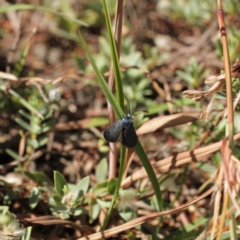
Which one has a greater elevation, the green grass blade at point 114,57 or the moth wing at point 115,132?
the green grass blade at point 114,57

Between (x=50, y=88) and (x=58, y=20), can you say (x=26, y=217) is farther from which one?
(x=58, y=20)

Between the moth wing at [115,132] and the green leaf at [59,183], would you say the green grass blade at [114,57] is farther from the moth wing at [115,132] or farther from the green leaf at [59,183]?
the green leaf at [59,183]

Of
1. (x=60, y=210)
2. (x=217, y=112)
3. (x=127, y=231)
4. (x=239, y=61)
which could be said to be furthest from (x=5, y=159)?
(x=239, y=61)

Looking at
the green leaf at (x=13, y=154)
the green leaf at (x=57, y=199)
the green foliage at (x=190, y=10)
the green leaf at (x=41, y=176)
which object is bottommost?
the green leaf at (x=57, y=199)

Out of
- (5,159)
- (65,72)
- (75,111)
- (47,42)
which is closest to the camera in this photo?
(5,159)

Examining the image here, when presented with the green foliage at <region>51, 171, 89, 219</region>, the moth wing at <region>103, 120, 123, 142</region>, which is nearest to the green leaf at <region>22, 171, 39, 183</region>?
the green foliage at <region>51, 171, 89, 219</region>

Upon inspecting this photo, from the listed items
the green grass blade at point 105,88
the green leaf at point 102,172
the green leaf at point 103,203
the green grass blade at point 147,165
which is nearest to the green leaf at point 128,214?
the green leaf at point 103,203

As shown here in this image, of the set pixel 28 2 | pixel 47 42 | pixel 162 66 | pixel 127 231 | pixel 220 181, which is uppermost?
pixel 28 2

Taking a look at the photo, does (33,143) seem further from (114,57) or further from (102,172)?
(114,57)
